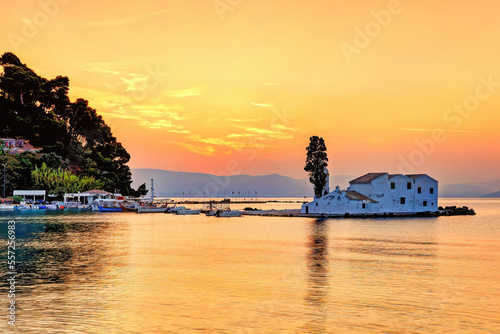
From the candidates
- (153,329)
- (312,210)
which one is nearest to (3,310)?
(153,329)

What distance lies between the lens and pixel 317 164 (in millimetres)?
110875

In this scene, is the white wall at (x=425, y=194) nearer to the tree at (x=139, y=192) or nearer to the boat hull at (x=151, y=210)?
the boat hull at (x=151, y=210)

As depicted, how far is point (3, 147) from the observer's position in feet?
473

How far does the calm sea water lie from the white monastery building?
47.1 m

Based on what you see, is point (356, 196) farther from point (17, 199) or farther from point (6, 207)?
point (17, 199)

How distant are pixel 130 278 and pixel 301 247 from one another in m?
23.5

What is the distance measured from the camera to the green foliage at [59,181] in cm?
14000

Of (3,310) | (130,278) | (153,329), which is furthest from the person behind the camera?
(130,278)

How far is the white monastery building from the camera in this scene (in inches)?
3880


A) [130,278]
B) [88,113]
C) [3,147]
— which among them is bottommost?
[130,278]

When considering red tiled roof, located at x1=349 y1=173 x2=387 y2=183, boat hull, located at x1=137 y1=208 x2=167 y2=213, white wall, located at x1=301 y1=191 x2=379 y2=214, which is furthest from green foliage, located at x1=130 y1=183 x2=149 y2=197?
red tiled roof, located at x1=349 y1=173 x2=387 y2=183

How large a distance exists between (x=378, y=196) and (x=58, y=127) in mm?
108020

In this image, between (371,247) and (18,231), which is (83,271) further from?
(18,231)

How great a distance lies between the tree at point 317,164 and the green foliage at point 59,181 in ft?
252
